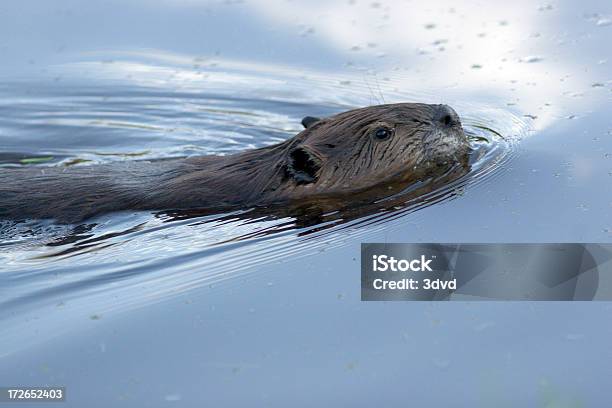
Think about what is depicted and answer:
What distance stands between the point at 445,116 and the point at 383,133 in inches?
15.8

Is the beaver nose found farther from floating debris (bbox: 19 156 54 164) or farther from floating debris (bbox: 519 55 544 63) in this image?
floating debris (bbox: 19 156 54 164)

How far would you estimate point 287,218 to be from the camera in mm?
6418

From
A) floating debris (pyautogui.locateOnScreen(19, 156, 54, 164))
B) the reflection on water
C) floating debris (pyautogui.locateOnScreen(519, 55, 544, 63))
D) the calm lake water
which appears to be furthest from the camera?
floating debris (pyautogui.locateOnScreen(519, 55, 544, 63))

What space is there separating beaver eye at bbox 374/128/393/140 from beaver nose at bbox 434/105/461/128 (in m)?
0.30

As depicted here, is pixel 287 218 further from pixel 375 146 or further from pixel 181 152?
pixel 181 152

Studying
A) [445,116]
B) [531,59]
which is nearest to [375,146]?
[445,116]

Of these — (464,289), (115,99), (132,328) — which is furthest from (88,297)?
(115,99)

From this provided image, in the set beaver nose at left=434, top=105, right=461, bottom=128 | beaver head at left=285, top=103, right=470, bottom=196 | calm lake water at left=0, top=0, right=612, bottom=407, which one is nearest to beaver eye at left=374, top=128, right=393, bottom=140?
beaver head at left=285, top=103, right=470, bottom=196

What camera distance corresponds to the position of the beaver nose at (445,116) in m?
6.77

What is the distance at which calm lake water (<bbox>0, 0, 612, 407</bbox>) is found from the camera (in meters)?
4.53

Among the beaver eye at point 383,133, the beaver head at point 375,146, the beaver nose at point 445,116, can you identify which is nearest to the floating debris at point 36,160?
the beaver head at point 375,146

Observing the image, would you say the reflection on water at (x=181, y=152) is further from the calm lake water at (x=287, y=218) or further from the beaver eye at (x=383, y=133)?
the beaver eye at (x=383, y=133)

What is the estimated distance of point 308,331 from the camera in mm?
4832

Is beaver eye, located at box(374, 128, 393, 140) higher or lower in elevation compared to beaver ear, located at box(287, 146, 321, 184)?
higher
